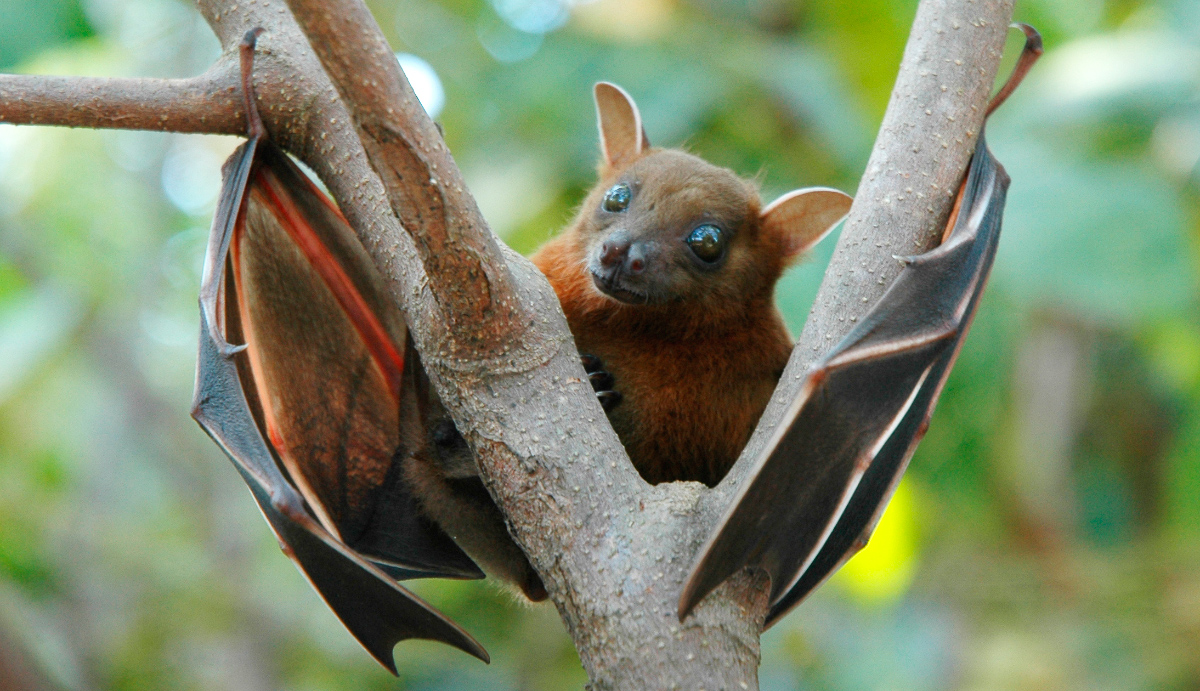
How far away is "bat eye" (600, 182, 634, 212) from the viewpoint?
9.15 feet

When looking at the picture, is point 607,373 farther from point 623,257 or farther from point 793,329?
point 793,329

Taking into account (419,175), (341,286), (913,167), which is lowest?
(341,286)

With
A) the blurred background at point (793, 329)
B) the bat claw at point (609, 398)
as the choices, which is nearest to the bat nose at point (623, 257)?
the bat claw at point (609, 398)

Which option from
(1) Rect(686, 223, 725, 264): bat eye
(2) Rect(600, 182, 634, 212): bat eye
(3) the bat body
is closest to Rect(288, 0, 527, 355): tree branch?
(3) the bat body

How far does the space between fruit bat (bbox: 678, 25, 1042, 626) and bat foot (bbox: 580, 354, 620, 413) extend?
0.68m

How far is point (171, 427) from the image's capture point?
673cm

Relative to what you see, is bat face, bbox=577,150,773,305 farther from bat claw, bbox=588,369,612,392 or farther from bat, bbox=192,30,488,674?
bat, bbox=192,30,488,674

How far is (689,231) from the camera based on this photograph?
2.65 meters

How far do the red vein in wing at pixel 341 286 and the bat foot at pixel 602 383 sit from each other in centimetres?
46

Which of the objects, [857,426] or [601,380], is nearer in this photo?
[857,426]

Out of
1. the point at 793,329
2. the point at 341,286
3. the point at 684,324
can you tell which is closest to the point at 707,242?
the point at 684,324

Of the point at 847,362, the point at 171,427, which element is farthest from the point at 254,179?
the point at 171,427

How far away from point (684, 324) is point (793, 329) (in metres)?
0.56

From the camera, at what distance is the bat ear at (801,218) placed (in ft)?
8.86
